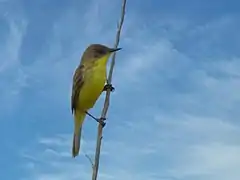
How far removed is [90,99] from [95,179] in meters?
2.80

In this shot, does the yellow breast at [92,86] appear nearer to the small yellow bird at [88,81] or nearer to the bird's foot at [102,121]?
the small yellow bird at [88,81]

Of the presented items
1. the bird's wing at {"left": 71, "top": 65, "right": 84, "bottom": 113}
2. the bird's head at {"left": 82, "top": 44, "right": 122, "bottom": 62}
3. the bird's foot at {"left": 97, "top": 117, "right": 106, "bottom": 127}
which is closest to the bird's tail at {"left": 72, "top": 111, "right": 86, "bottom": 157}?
the bird's wing at {"left": 71, "top": 65, "right": 84, "bottom": 113}

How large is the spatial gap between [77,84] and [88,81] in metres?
0.26

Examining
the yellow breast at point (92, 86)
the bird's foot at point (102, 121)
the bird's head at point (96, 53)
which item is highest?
the bird's head at point (96, 53)

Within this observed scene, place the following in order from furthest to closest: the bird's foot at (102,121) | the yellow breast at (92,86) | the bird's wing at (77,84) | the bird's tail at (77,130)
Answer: the bird's wing at (77,84) < the yellow breast at (92,86) < the bird's tail at (77,130) < the bird's foot at (102,121)

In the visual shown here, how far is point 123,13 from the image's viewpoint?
3.44 metres

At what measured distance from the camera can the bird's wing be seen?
5.68 m

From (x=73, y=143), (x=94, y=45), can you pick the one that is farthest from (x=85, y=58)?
(x=73, y=143)

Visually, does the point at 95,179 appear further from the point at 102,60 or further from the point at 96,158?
the point at 102,60

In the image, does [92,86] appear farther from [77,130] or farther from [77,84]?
[77,130]

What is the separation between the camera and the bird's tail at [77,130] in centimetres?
471

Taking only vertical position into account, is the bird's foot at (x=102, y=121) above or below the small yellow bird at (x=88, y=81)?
below

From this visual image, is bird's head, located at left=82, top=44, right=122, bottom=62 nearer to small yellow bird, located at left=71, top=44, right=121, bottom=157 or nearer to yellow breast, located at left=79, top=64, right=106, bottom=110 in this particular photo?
small yellow bird, located at left=71, top=44, right=121, bottom=157

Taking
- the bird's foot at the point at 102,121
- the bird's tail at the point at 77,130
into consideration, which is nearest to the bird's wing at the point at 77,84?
the bird's tail at the point at 77,130
